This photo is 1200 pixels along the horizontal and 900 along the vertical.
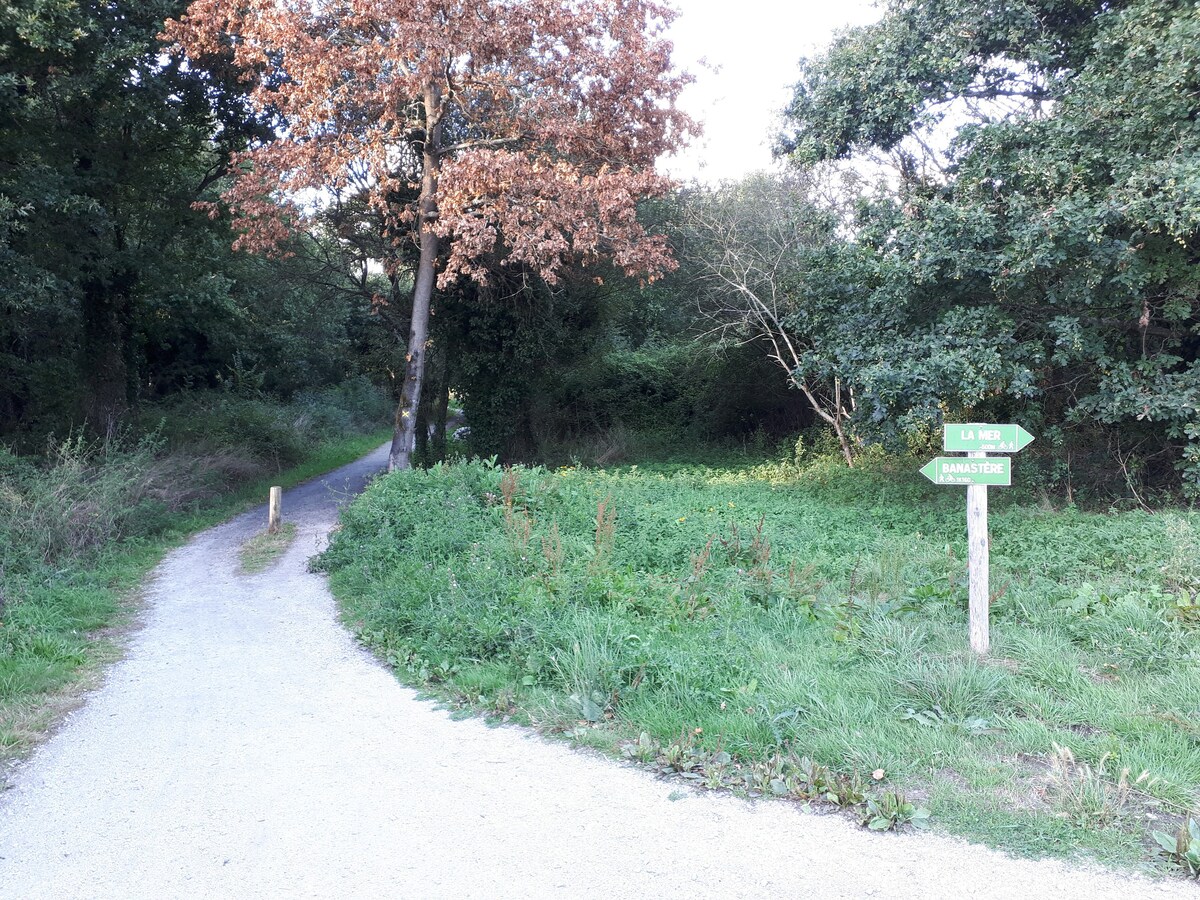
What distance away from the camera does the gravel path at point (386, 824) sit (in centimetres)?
363

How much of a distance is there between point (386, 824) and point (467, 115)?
13.8 m

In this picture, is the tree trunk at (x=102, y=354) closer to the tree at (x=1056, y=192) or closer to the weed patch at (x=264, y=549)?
the weed patch at (x=264, y=549)

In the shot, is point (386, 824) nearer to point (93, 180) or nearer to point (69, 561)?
point (69, 561)

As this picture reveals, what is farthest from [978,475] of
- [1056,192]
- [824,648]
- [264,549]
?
[264,549]

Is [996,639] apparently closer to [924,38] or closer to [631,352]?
[924,38]

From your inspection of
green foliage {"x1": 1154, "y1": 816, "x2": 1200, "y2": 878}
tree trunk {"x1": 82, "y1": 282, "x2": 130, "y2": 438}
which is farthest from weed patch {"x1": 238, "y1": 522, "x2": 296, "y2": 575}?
green foliage {"x1": 1154, "y1": 816, "x2": 1200, "y2": 878}

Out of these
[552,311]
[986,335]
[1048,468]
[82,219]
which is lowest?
[1048,468]

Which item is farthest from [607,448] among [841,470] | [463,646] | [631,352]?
[463,646]

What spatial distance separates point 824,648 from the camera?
241 inches

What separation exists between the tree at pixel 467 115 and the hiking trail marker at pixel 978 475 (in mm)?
9503

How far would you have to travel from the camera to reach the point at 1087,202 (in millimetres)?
10508

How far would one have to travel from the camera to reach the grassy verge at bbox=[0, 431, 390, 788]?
20.9ft

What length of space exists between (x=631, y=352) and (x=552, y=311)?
621 cm

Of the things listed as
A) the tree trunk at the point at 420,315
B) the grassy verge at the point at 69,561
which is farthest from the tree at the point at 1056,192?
the grassy verge at the point at 69,561
